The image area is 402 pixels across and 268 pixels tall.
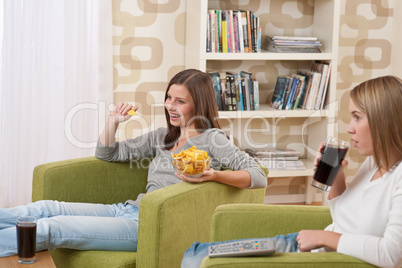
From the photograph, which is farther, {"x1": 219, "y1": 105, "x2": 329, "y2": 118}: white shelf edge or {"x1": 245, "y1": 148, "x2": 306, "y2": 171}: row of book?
{"x1": 245, "y1": 148, "x2": 306, "y2": 171}: row of book

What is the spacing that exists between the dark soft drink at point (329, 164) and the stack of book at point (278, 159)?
2.04 metres

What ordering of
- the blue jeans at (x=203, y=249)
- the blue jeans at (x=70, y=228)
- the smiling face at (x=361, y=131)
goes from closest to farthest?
the smiling face at (x=361, y=131), the blue jeans at (x=203, y=249), the blue jeans at (x=70, y=228)

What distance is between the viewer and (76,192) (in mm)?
2555

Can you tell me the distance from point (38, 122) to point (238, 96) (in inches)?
49.0

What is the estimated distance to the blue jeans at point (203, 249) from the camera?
5.83ft

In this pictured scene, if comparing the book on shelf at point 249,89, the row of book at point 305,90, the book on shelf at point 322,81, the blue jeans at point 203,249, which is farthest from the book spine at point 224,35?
the blue jeans at point 203,249

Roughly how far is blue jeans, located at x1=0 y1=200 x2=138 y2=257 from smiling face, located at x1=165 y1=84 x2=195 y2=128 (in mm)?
454

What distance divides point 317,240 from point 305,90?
2.20 m

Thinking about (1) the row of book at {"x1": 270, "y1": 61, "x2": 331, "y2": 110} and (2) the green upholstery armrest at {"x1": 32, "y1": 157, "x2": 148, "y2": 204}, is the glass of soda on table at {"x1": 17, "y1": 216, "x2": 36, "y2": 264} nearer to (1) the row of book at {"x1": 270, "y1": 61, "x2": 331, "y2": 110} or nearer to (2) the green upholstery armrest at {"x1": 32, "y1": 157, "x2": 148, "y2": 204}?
(2) the green upholstery armrest at {"x1": 32, "y1": 157, "x2": 148, "y2": 204}

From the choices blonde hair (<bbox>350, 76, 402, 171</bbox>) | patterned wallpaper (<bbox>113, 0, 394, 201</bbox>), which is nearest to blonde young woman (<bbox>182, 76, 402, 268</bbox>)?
blonde hair (<bbox>350, 76, 402, 171</bbox>)

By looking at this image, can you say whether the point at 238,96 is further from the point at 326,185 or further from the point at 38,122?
the point at 326,185

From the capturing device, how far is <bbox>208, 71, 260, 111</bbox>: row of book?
357 centimetres

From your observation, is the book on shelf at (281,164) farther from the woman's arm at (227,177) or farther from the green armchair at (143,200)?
the woman's arm at (227,177)

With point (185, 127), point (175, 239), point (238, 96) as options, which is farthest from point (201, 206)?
point (238, 96)
